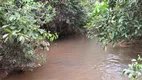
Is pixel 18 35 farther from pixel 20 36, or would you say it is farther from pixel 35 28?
pixel 35 28

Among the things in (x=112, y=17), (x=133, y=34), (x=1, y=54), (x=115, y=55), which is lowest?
(x=115, y=55)

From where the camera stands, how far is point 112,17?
177 inches

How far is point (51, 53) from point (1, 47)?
4.23 meters

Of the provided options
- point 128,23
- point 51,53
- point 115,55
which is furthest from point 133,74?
point 51,53

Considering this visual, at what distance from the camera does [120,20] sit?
13.5 ft

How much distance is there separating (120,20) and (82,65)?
10.2ft

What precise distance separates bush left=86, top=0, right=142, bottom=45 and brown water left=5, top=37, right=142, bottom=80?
4.76ft

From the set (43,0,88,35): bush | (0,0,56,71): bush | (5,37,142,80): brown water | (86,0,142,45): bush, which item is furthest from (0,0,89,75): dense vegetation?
(43,0,88,35): bush

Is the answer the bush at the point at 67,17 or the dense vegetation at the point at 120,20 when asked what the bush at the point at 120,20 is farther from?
the bush at the point at 67,17

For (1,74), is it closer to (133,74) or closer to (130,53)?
(133,74)

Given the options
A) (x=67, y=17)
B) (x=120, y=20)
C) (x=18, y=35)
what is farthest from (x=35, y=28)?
(x=67, y=17)

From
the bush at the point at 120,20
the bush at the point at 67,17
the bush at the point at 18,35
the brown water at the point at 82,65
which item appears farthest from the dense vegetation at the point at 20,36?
the bush at the point at 67,17

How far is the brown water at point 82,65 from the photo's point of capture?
19.1ft

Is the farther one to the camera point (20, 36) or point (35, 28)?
point (35, 28)
